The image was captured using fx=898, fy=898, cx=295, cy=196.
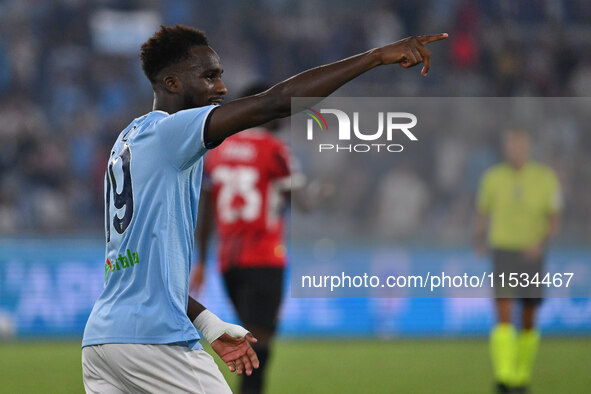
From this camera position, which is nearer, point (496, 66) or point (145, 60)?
Answer: point (145, 60)

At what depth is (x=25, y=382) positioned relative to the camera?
8.02 m

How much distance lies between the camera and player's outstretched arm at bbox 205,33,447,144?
2701mm

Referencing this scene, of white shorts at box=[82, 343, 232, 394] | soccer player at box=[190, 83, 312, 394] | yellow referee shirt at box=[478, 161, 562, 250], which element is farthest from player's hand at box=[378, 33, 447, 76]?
yellow referee shirt at box=[478, 161, 562, 250]

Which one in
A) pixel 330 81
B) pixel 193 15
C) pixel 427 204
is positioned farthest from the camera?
pixel 193 15

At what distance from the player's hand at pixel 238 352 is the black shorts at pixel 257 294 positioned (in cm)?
297

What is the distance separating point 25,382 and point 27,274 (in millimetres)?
3111

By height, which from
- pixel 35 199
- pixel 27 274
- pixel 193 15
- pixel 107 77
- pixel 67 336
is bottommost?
pixel 67 336

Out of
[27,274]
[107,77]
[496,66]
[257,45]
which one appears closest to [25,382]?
[27,274]

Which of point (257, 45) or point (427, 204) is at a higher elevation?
point (257, 45)

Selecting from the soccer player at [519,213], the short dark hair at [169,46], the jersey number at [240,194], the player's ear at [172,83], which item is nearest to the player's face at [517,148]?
the soccer player at [519,213]

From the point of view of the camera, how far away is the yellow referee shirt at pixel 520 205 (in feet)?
27.1

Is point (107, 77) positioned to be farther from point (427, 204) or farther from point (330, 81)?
point (330, 81)

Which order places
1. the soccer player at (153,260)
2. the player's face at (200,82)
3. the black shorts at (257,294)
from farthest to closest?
the black shorts at (257,294)
the player's face at (200,82)
the soccer player at (153,260)

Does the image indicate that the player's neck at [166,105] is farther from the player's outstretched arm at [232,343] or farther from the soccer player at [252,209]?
the soccer player at [252,209]
